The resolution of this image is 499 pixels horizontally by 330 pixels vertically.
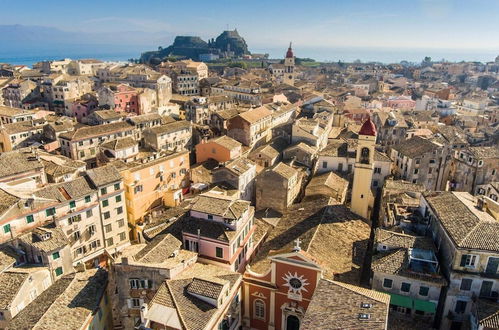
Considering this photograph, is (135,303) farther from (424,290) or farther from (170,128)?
(170,128)

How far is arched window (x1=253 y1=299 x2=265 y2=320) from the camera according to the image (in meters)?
31.0

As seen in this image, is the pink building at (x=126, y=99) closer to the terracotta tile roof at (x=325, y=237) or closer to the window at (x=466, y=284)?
the terracotta tile roof at (x=325, y=237)

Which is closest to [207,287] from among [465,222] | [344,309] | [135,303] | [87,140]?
[135,303]

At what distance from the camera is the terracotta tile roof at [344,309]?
867 inches

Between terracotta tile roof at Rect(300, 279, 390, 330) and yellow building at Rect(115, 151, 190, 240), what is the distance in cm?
3037

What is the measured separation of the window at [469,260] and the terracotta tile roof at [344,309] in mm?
7284

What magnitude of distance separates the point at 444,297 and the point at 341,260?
28.7ft

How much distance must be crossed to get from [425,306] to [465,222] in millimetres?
7411

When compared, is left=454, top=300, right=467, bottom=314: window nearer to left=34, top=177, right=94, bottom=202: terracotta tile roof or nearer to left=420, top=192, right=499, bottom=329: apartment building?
left=420, top=192, right=499, bottom=329: apartment building

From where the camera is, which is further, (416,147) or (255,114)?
(255,114)

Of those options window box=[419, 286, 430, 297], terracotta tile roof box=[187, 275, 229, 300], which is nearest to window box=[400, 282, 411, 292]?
Answer: window box=[419, 286, 430, 297]

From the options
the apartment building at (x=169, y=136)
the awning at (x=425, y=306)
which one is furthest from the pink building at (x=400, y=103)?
the awning at (x=425, y=306)

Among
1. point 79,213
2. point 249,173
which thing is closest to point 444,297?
point 249,173

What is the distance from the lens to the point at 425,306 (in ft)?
92.5
